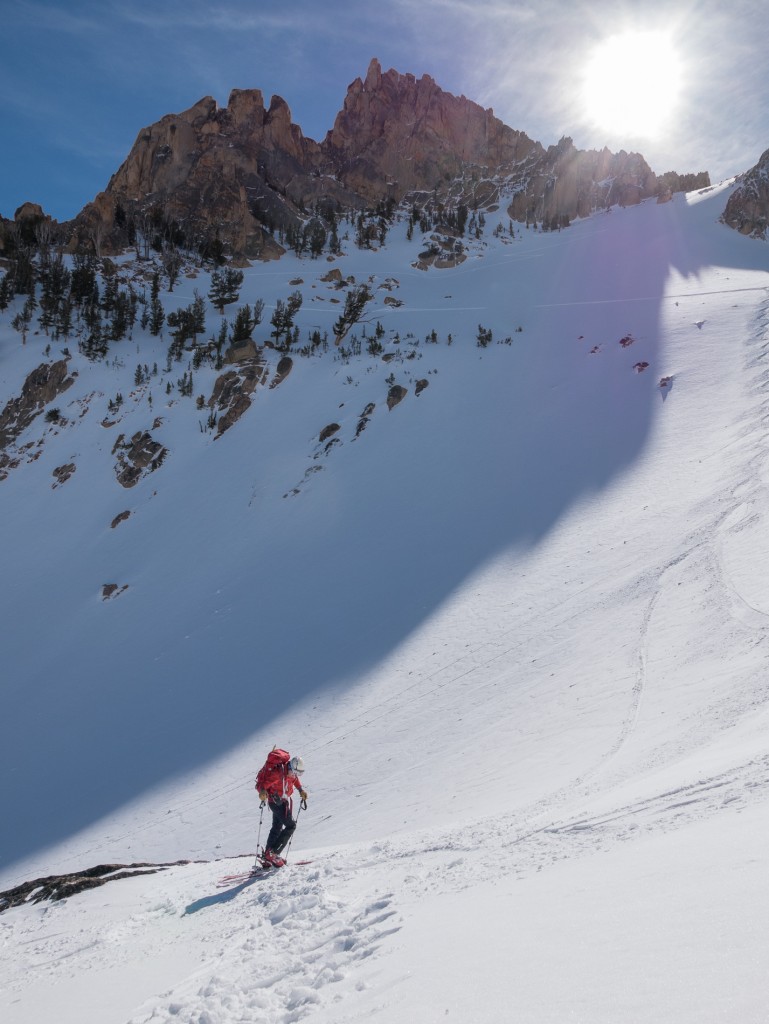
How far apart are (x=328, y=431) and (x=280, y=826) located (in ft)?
64.2

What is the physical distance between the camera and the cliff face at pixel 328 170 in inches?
1935

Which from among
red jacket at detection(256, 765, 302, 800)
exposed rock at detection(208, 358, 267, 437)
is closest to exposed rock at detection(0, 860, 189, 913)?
red jacket at detection(256, 765, 302, 800)

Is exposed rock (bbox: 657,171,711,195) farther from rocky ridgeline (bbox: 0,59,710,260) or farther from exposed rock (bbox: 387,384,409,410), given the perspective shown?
exposed rock (bbox: 387,384,409,410)

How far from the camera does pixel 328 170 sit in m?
64.6

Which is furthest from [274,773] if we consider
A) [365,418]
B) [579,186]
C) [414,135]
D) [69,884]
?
[414,135]

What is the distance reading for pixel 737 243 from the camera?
41.2 meters

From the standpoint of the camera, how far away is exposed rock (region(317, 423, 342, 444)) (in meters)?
25.1

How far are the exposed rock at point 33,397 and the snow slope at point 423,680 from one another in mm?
999

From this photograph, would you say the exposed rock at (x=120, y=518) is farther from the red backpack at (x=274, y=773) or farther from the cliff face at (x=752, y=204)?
the cliff face at (x=752, y=204)

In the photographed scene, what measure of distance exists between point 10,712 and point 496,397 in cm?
2001

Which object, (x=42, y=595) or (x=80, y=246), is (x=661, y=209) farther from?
(x=42, y=595)

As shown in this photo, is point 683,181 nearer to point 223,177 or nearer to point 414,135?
point 414,135

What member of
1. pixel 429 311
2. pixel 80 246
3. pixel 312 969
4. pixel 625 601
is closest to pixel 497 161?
pixel 429 311

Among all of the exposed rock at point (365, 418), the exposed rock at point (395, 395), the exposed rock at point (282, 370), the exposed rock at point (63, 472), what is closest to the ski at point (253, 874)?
the exposed rock at point (365, 418)
